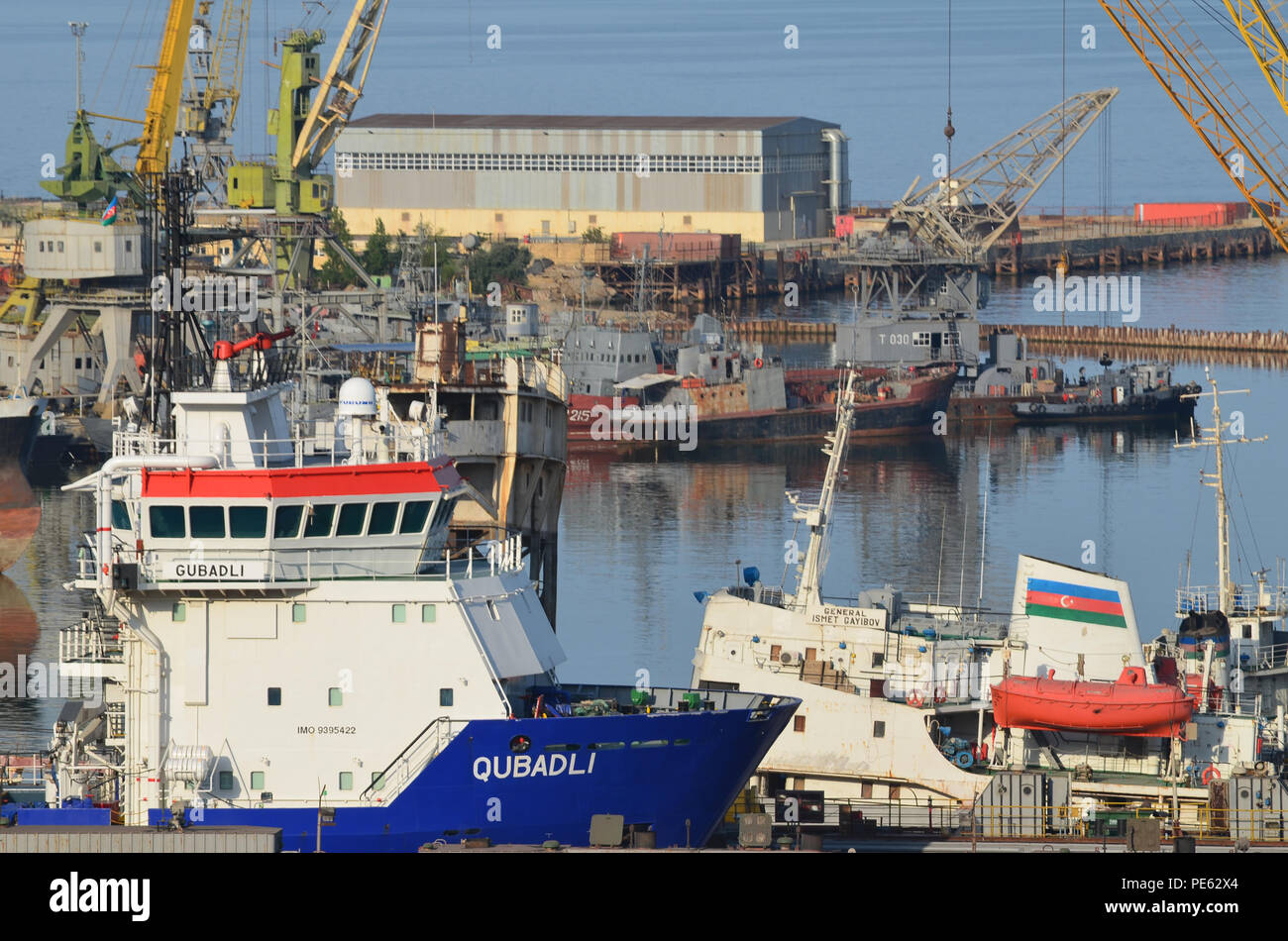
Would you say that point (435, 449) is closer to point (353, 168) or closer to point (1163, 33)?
point (1163, 33)

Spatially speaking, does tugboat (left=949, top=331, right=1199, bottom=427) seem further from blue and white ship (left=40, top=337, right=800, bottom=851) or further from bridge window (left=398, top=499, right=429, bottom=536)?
bridge window (left=398, top=499, right=429, bottom=536)

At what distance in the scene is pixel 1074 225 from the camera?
180m

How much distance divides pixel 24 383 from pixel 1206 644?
6601 cm

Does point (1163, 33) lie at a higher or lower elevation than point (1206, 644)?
higher

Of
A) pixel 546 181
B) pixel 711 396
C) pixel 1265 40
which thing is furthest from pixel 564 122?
pixel 1265 40

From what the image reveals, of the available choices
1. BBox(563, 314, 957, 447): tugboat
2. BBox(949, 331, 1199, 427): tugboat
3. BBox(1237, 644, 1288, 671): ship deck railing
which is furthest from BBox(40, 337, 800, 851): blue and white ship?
BBox(949, 331, 1199, 427): tugboat

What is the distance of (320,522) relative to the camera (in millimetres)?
29734

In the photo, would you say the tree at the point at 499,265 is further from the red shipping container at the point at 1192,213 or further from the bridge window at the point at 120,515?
the bridge window at the point at 120,515

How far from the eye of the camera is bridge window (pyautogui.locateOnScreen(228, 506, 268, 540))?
29.5 m

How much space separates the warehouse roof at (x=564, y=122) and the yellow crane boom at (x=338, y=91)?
48.9 m

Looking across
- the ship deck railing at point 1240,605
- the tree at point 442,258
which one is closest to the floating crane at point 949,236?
the tree at point 442,258

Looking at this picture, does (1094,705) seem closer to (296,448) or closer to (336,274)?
(296,448)
